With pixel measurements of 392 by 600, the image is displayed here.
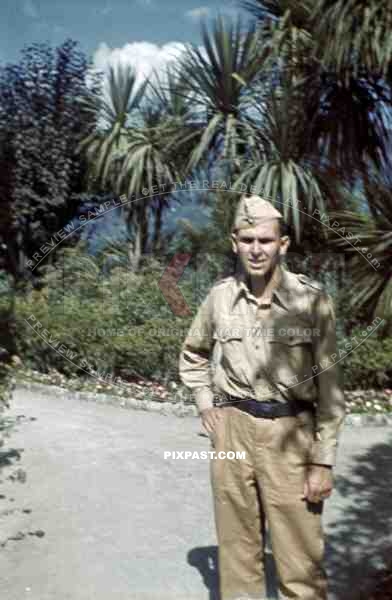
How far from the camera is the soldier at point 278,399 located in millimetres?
2141

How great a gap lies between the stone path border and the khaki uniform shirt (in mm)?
3832

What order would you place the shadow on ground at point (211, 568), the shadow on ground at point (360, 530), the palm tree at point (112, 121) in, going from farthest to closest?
the palm tree at point (112, 121), the shadow on ground at point (360, 530), the shadow on ground at point (211, 568)

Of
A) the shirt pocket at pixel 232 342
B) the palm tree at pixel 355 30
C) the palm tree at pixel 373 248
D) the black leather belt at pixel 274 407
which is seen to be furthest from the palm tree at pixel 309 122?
Answer: the black leather belt at pixel 274 407

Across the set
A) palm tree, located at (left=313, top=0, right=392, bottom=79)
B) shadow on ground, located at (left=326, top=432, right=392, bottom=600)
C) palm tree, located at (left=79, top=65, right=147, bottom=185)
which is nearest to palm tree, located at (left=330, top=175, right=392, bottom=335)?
palm tree, located at (left=313, top=0, right=392, bottom=79)

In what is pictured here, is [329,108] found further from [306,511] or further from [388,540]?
[306,511]

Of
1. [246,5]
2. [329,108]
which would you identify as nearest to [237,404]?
[329,108]

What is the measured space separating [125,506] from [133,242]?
3.77 meters

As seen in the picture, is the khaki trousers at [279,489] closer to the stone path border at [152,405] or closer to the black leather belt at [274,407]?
the black leather belt at [274,407]

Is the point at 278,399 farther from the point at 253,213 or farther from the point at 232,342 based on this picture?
the point at 253,213

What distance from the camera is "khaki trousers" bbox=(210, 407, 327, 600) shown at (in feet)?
7.07

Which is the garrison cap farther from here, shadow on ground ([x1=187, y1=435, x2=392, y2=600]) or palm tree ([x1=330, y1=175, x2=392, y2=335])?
palm tree ([x1=330, y1=175, x2=392, y2=335])

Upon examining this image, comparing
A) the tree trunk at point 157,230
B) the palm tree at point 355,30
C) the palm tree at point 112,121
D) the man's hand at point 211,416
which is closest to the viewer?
the man's hand at point 211,416

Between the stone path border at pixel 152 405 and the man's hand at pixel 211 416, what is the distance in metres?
3.74

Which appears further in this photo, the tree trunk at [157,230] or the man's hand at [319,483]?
the tree trunk at [157,230]
